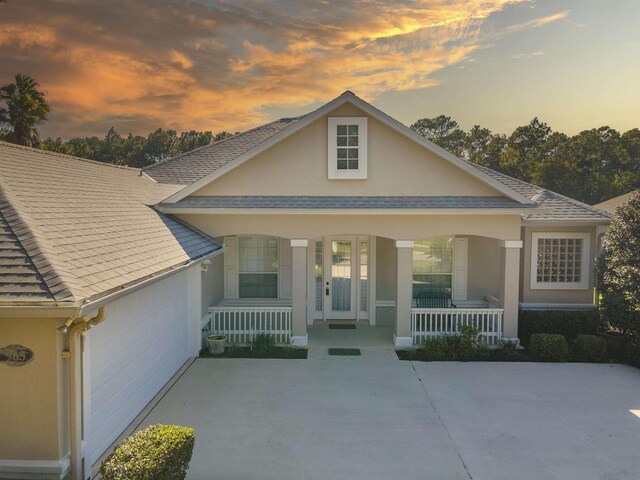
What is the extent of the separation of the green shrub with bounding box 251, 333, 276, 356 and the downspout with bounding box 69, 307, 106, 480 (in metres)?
5.81

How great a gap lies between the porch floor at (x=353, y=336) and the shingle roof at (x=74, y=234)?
3848 millimetres

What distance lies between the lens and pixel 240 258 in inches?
535

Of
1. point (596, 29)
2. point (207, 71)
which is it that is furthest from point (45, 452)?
point (596, 29)

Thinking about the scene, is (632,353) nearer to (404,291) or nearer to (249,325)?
(404,291)

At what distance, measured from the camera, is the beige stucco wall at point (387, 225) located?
443 inches

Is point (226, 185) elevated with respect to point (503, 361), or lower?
elevated

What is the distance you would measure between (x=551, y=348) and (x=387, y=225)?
16.3ft

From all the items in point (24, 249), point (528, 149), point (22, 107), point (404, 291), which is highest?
point (528, 149)

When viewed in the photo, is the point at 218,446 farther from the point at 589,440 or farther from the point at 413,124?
the point at 413,124

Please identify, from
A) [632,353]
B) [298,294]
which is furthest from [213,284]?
[632,353]

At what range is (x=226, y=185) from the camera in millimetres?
11688

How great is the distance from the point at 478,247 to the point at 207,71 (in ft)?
41.7

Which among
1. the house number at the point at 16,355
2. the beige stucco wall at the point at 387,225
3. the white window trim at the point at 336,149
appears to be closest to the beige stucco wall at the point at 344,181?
the white window trim at the point at 336,149

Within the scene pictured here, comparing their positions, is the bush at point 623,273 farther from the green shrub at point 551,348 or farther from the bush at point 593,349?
the green shrub at point 551,348
